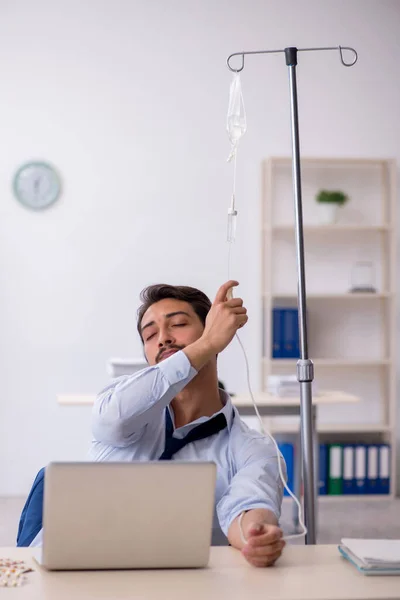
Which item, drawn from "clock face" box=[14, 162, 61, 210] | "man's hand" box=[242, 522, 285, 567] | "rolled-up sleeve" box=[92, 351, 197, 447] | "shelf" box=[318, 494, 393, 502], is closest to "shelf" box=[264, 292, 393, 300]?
"shelf" box=[318, 494, 393, 502]

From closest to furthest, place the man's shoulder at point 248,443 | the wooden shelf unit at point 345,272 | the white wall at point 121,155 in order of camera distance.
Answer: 1. the man's shoulder at point 248,443
2. the white wall at point 121,155
3. the wooden shelf unit at point 345,272

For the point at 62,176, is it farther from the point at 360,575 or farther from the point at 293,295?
the point at 360,575

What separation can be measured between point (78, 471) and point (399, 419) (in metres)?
4.71

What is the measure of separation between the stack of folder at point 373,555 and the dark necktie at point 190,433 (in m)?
0.50

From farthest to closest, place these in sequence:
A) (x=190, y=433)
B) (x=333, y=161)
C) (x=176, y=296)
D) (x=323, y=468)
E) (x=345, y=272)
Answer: (x=345, y=272)
(x=333, y=161)
(x=323, y=468)
(x=176, y=296)
(x=190, y=433)

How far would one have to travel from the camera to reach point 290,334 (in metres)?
5.41

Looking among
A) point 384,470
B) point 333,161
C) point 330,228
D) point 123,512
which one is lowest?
point 384,470

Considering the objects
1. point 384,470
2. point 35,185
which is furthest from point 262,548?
point 35,185

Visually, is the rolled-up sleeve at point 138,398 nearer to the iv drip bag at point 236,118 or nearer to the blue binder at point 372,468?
the iv drip bag at point 236,118

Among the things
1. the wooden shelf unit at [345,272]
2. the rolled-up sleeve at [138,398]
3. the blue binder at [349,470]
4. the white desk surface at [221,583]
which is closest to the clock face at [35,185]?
the wooden shelf unit at [345,272]

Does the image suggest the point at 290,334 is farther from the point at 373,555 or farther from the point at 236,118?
the point at 373,555

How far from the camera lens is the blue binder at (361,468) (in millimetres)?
5406

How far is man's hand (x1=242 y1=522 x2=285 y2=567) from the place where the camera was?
1.48m

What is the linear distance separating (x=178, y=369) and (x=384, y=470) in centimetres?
396
